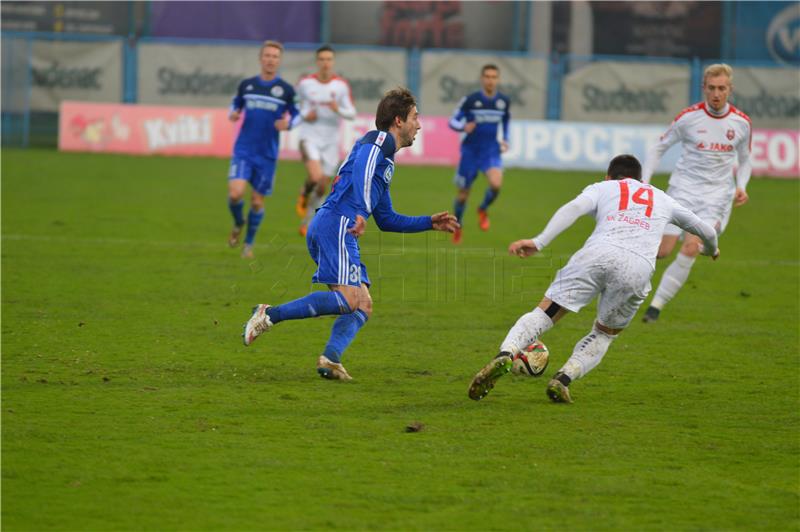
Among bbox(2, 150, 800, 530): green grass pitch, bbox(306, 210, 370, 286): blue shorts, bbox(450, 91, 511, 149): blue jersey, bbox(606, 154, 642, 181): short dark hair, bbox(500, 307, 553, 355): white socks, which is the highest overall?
bbox(450, 91, 511, 149): blue jersey

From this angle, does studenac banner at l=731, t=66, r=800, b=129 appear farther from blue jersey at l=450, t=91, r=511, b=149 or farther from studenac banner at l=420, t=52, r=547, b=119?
blue jersey at l=450, t=91, r=511, b=149

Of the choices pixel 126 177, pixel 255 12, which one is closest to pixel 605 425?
pixel 126 177

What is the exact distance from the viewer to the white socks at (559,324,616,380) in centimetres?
746

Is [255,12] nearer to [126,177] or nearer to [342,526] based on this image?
[126,177]

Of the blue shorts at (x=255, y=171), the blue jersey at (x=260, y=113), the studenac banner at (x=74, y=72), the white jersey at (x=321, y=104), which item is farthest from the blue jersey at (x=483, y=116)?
the studenac banner at (x=74, y=72)

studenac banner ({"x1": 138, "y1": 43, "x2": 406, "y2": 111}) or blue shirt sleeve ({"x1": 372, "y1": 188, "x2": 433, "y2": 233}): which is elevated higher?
studenac banner ({"x1": 138, "y1": 43, "x2": 406, "y2": 111})

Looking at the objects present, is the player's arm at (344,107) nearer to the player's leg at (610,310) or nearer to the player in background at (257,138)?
the player in background at (257,138)

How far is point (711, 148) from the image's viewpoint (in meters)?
11.0

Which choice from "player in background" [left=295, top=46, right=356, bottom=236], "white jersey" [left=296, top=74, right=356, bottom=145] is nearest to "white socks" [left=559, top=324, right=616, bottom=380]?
"player in background" [left=295, top=46, right=356, bottom=236]

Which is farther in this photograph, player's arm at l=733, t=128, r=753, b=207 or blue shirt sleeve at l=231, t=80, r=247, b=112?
blue shirt sleeve at l=231, t=80, r=247, b=112

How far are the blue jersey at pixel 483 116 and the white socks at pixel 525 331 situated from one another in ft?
31.9

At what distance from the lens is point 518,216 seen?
19.5 meters

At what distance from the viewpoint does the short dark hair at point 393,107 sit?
7523mm

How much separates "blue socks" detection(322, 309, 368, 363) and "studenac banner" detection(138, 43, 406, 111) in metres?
24.4
